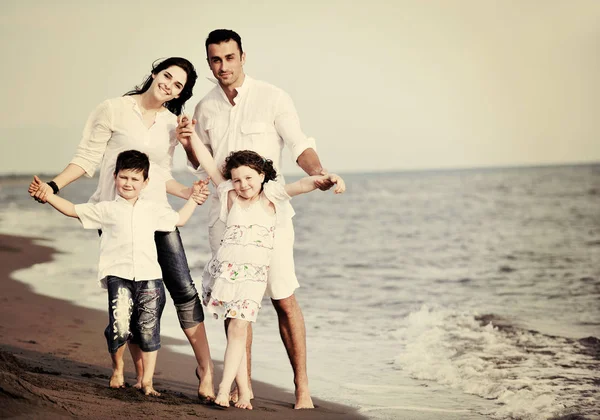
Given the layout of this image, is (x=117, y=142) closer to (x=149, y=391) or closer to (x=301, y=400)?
(x=149, y=391)

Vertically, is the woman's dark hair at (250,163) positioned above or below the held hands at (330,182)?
above

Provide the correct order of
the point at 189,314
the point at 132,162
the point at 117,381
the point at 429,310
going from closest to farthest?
1. the point at 132,162
2. the point at 117,381
3. the point at 189,314
4. the point at 429,310

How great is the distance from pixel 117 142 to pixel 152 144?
0.13 meters

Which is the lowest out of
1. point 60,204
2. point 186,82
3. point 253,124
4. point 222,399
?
point 222,399

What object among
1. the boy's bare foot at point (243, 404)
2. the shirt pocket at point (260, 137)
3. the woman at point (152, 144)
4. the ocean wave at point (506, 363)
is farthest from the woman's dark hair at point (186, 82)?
the ocean wave at point (506, 363)

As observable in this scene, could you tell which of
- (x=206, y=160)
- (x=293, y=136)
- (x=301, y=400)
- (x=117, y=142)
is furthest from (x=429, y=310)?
(x=117, y=142)

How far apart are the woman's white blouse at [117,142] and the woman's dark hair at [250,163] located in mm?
255

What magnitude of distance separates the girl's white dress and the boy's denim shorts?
19 cm

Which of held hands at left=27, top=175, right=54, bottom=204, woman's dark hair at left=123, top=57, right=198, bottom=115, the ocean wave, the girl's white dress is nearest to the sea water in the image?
the ocean wave

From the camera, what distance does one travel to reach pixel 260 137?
10.6 ft

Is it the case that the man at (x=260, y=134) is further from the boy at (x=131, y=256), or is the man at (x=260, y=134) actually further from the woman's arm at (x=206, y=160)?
the boy at (x=131, y=256)

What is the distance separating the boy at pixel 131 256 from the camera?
2.93m

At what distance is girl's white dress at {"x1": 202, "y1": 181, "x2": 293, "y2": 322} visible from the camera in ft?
9.74

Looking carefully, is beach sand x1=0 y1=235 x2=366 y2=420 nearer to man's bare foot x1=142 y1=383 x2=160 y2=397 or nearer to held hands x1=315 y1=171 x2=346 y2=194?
man's bare foot x1=142 y1=383 x2=160 y2=397
